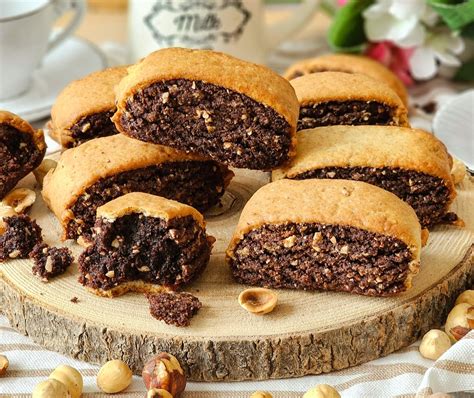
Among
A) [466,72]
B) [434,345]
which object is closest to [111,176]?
[434,345]

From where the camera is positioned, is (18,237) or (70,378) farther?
(18,237)

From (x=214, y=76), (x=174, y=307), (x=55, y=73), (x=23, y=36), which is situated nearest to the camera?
(x=174, y=307)

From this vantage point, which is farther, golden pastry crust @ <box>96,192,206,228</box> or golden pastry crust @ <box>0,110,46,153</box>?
golden pastry crust @ <box>0,110,46,153</box>

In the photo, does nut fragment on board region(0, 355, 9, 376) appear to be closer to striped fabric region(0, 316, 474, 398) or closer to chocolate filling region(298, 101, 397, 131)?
striped fabric region(0, 316, 474, 398)

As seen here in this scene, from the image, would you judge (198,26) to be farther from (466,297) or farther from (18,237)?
(466,297)

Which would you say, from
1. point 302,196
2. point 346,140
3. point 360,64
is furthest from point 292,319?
point 360,64

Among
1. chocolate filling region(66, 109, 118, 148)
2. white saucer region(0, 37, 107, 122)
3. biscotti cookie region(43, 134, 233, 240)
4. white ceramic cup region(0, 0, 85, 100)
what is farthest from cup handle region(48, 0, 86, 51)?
biscotti cookie region(43, 134, 233, 240)
